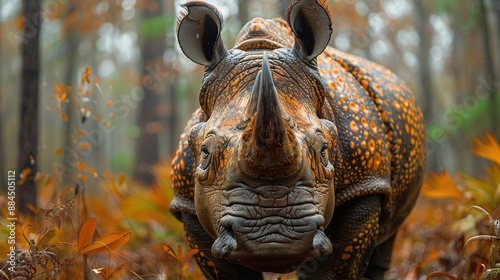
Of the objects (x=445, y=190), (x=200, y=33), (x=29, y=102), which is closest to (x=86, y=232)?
(x=200, y=33)

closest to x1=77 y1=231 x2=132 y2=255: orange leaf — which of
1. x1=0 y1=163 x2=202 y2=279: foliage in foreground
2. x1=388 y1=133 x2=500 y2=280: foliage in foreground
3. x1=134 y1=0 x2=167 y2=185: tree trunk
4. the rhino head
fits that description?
x1=0 y1=163 x2=202 y2=279: foliage in foreground

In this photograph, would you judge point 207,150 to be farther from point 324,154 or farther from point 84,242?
point 84,242

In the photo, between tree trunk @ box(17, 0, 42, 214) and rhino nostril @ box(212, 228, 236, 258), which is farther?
tree trunk @ box(17, 0, 42, 214)

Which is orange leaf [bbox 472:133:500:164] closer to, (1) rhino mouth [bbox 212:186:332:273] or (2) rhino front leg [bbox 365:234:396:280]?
(2) rhino front leg [bbox 365:234:396:280]

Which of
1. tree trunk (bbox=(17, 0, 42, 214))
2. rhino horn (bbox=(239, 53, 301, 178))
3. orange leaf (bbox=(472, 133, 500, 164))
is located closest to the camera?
rhino horn (bbox=(239, 53, 301, 178))

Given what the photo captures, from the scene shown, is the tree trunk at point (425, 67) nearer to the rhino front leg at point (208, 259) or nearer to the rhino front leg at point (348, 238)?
the rhino front leg at point (348, 238)

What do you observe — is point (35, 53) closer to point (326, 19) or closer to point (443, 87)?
point (326, 19)

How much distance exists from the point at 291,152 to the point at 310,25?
1.06m

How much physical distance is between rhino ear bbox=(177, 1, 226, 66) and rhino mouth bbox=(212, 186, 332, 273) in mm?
1074

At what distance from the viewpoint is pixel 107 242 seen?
367cm

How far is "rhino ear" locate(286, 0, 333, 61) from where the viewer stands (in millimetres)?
3439

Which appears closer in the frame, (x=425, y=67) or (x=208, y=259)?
(x=208, y=259)

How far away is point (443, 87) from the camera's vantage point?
133 ft

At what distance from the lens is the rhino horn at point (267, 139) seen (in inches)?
103
